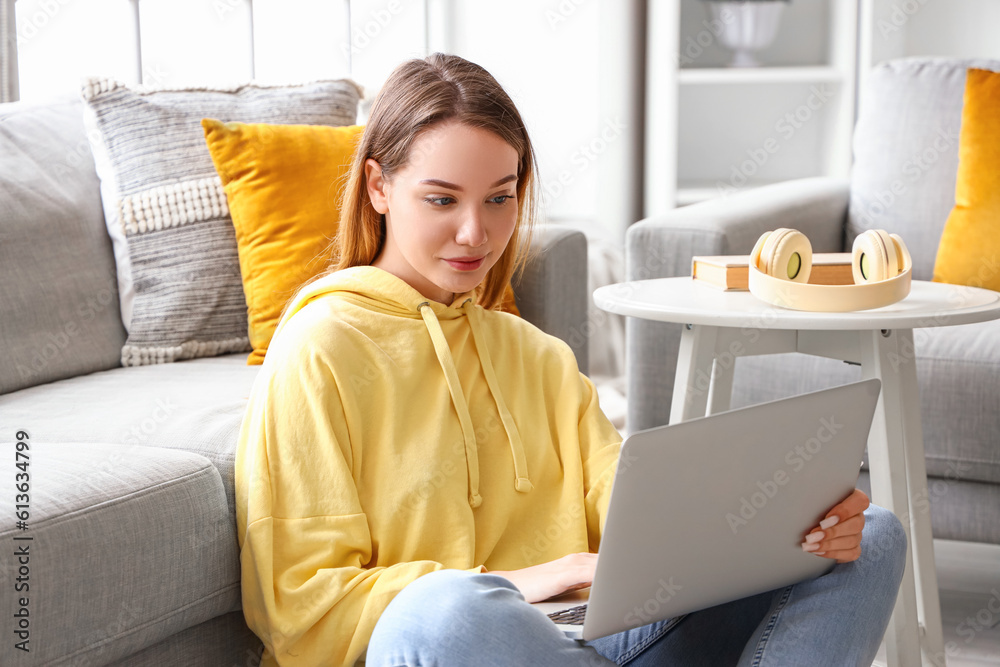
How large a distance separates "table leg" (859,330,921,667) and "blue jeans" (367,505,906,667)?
26cm

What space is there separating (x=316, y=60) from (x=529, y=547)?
178 cm

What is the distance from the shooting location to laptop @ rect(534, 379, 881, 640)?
2.42 ft

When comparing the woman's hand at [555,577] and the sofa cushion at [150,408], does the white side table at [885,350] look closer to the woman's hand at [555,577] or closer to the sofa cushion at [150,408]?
the woman's hand at [555,577]

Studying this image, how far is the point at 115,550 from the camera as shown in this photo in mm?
908

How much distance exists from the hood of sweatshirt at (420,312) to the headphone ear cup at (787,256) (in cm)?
38

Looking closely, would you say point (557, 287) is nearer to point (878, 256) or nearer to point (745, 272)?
point (745, 272)

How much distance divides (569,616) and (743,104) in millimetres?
2409

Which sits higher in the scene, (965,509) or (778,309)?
(778,309)
